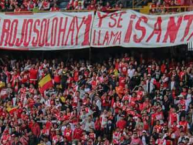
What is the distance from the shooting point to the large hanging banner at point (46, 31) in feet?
132

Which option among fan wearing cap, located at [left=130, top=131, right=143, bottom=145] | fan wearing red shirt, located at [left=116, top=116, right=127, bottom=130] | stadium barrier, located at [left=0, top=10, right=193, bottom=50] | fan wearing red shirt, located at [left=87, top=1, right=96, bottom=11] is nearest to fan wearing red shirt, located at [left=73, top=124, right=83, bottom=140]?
fan wearing red shirt, located at [left=116, top=116, right=127, bottom=130]

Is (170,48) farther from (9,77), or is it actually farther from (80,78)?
(9,77)

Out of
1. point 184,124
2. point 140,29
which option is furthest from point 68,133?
point 140,29

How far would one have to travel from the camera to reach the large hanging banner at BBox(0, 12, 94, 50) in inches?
1587

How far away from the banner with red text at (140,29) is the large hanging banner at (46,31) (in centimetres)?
55

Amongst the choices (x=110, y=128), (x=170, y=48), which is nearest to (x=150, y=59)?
(x=170, y=48)

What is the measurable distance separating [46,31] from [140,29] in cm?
428

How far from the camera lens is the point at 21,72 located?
134ft

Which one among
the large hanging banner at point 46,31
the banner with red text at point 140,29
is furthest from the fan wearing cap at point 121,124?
the large hanging banner at point 46,31

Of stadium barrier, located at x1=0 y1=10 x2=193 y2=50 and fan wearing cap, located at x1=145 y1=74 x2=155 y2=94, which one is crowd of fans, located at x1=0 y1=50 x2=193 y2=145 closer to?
fan wearing cap, located at x1=145 y1=74 x2=155 y2=94

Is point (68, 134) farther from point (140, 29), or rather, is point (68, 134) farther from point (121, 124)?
point (140, 29)

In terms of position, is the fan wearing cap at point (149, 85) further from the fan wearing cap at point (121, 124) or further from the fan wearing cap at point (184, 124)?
the fan wearing cap at point (184, 124)

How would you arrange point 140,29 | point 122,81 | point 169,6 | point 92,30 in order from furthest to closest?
point 92,30, point 169,6, point 140,29, point 122,81

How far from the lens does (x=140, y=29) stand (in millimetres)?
38906
